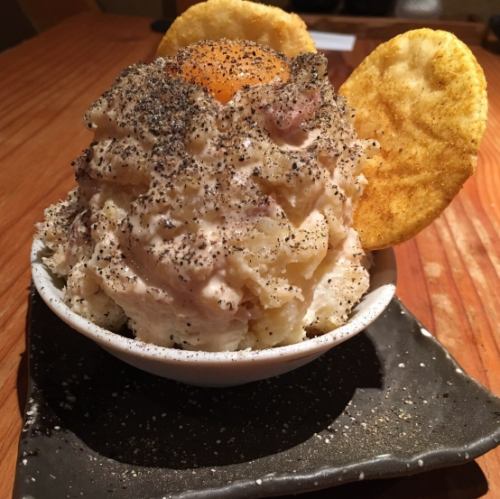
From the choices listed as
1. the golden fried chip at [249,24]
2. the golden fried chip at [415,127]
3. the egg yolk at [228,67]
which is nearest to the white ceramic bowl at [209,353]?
the golden fried chip at [415,127]

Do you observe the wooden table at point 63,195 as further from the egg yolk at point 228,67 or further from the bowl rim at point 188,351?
the egg yolk at point 228,67

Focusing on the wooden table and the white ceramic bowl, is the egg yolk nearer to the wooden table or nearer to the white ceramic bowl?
the white ceramic bowl

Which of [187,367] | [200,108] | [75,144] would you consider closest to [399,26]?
[75,144]

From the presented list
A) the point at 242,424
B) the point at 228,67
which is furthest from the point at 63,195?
the point at 242,424

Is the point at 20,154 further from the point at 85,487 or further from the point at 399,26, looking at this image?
the point at 399,26

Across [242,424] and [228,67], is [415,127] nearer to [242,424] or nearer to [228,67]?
[228,67]
